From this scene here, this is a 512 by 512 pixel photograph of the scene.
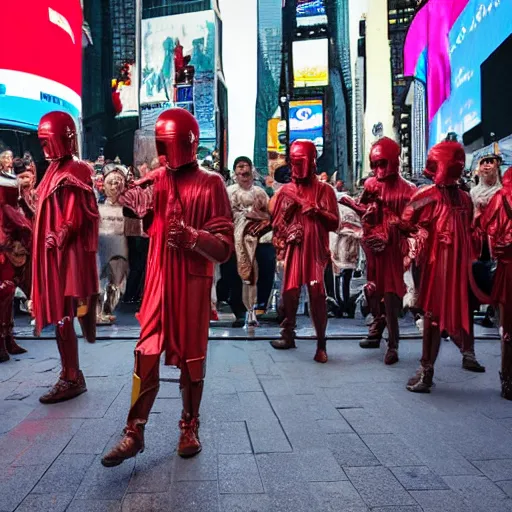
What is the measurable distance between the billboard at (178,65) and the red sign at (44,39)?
1.50 meters

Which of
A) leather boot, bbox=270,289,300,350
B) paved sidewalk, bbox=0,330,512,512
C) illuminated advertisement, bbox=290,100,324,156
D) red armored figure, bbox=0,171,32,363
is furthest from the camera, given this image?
illuminated advertisement, bbox=290,100,324,156

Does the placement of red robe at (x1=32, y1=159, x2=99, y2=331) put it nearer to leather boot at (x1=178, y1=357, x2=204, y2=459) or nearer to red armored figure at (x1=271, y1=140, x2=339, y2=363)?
leather boot at (x1=178, y1=357, x2=204, y2=459)

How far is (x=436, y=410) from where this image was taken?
12.9ft

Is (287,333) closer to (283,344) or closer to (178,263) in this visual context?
(283,344)

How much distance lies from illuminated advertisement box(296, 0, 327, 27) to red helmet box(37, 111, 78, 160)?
833 centimetres

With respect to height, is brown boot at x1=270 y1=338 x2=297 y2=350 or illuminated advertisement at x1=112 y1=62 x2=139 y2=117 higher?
illuminated advertisement at x1=112 y1=62 x2=139 y2=117

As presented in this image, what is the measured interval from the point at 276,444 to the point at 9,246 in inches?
139

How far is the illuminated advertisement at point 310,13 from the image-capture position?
435 inches

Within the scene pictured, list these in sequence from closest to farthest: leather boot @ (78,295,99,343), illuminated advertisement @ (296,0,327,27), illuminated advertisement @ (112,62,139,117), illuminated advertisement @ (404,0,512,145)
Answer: leather boot @ (78,295,99,343)
illuminated advertisement @ (404,0,512,145)
illuminated advertisement @ (296,0,327,27)
illuminated advertisement @ (112,62,139,117)

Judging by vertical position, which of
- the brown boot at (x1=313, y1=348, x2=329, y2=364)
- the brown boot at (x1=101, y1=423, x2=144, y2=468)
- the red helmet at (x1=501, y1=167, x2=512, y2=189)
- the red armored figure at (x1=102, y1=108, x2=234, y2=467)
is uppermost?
the red helmet at (x1=501, y1=167, x2=512, y2=189)

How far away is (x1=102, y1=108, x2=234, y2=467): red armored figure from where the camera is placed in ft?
9.62

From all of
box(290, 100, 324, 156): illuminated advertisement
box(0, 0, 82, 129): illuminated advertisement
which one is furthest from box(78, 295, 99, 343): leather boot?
box(290, 100, 324, 156): illuminated advertisement

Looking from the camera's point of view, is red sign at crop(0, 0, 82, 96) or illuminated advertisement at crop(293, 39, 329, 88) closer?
red sign at crop(0, 0, 82, 96)

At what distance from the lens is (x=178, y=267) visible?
2.99 meters
